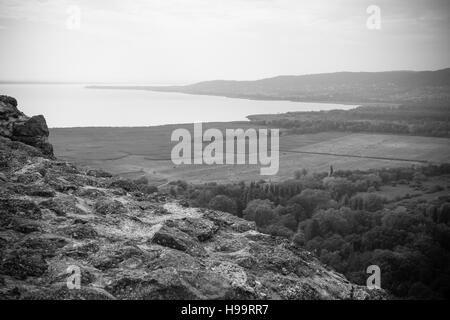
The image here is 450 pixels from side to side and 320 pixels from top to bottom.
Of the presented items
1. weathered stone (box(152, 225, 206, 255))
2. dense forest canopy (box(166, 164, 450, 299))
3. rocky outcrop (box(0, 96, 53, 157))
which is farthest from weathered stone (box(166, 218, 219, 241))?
dense forest canopy (box(166, 164, 450, 299))

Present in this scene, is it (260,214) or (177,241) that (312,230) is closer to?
(260,214)

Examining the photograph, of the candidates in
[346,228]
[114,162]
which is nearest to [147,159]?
[114,162]

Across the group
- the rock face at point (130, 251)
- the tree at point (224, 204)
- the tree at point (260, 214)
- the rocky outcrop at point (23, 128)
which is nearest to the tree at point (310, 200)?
the tree at point (260, 214)

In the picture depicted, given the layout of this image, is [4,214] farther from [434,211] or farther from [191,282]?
[434,211]

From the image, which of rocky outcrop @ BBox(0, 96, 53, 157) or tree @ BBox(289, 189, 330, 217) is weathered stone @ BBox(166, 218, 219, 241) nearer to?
rocky outcrop @ BBox(0, 96, 53, 157)

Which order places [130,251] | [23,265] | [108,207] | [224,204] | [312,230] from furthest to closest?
[224,204] → [312,230] → [108,207] → [130,251] → [23,265]

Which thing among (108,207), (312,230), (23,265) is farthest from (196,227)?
(312,230)

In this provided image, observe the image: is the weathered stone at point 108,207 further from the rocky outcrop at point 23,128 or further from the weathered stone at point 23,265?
the rocky outcrop at point 23,128
